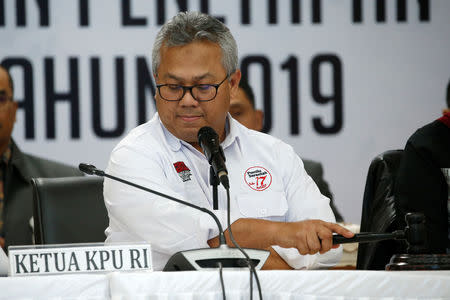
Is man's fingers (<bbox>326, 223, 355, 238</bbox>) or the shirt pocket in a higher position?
man's fingers (<bbox>326, 223, 355, 238</bbox>)

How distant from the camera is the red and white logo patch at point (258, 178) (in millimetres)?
2568

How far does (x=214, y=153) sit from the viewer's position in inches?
72.8

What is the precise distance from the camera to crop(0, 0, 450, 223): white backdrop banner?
3.97 metres

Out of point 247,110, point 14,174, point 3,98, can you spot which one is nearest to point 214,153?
point 14,174

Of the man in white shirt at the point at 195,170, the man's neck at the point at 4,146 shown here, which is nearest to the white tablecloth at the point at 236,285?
the man in white shirt at the point at 195,170

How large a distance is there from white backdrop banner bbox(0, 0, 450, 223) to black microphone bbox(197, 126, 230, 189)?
2069mm

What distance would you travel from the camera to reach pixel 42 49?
3.97 m

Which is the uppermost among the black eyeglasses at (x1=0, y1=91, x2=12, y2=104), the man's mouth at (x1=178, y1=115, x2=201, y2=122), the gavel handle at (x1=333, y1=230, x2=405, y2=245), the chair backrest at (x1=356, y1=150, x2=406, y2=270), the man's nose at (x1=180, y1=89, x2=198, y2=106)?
the man's nose at (x1=180, y1=89, x2=198, y2=106)

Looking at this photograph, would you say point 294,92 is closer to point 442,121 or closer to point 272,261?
point 442,121

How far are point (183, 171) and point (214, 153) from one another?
0.64 meters

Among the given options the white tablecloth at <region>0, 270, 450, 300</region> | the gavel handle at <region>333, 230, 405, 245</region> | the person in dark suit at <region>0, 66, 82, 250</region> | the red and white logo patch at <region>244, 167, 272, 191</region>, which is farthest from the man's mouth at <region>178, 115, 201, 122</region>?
the person in dark suit at <region>0, 66, 82, 250</region>

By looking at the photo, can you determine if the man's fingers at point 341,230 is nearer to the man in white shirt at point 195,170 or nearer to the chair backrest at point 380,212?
the man in white shirt at point 195,170

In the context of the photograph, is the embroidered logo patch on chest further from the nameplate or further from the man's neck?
the man's neck

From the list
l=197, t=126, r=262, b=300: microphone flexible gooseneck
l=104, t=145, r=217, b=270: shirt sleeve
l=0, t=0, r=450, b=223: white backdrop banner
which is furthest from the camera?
l=0, t=0, r=450, b=223: white backdrop banner
